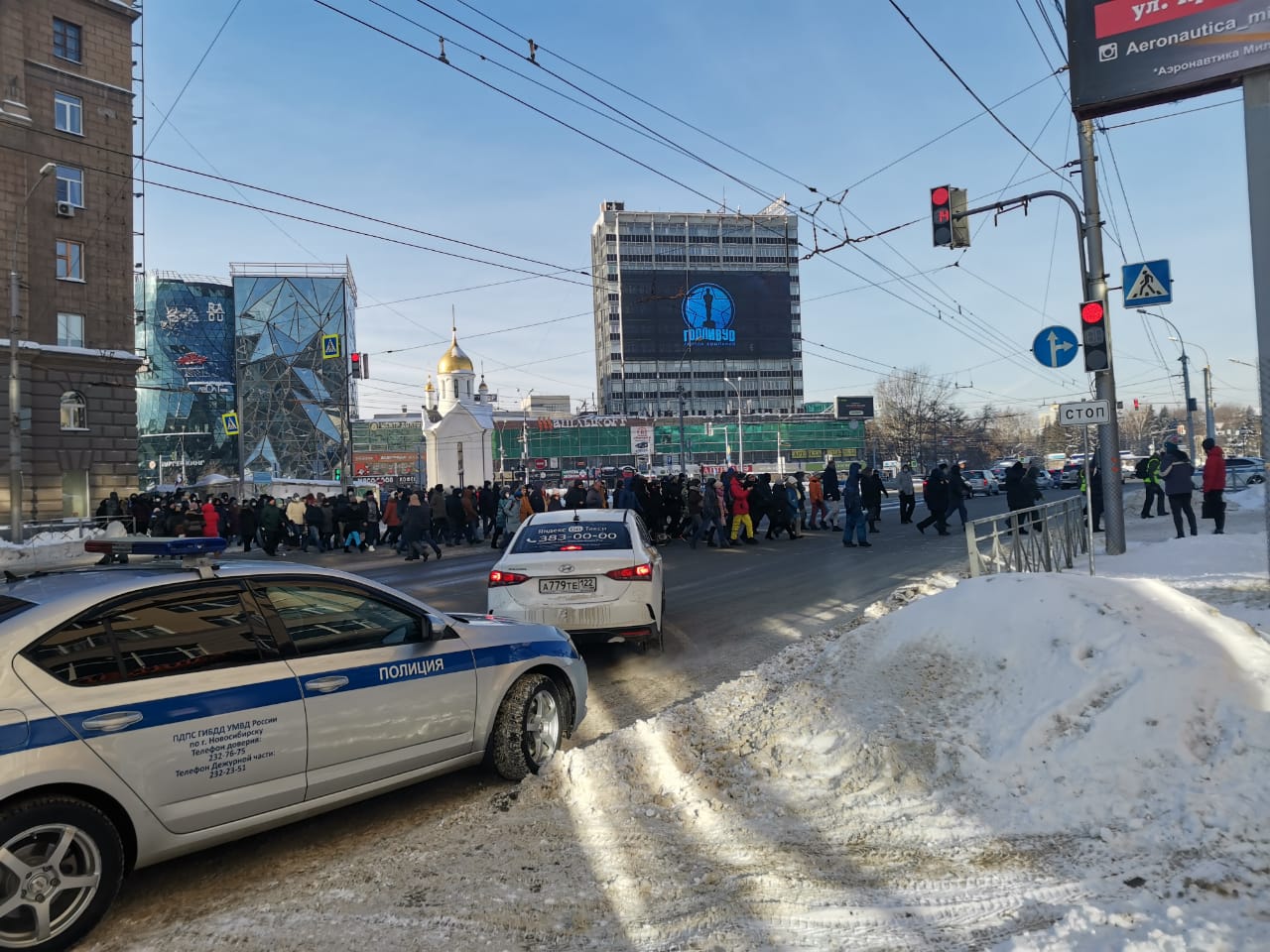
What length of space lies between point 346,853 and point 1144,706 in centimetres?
407

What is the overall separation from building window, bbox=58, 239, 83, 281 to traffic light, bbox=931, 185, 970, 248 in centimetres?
3088

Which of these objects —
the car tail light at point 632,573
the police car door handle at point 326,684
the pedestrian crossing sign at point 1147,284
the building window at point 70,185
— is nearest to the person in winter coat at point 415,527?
the car tail light at point 632,573

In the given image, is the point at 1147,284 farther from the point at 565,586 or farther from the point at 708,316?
the point at 708,316

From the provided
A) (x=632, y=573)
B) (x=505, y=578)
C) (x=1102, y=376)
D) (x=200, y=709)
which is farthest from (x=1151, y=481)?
(x=200, y=709)

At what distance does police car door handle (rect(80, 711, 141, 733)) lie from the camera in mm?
3258

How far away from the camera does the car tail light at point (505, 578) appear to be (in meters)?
7.91

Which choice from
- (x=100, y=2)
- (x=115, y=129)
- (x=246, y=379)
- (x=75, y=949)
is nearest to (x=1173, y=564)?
(x=75, y=949)

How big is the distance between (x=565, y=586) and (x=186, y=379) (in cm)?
6389

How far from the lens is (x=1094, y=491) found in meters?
20.7

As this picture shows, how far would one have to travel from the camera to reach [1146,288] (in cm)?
1383

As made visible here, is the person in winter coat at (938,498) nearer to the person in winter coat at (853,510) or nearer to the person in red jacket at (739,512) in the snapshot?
the person in winter coat at (853,510)

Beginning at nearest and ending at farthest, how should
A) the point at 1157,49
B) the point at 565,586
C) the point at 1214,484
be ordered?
the point at 565,586
the point at 1157,49
the point at 1214,484

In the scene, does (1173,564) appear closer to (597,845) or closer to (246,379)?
(597,845)

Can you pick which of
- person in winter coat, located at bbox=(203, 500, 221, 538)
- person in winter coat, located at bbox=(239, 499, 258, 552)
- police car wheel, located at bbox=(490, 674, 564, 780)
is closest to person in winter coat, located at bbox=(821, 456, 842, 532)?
person in winter coat, located at bbox=(239, 499, 258, 552)
